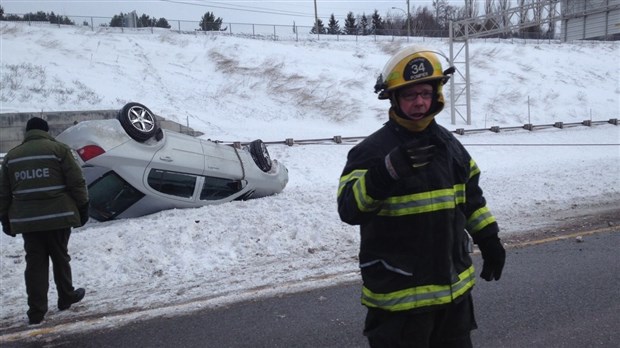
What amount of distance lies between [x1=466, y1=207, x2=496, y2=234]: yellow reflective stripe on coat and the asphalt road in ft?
6.45

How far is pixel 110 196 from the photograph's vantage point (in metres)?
8.49

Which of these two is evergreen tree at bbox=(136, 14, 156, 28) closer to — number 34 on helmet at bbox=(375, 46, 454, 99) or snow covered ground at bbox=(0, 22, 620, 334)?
snow covered ground at bbox=(0, 22, 620, 334)

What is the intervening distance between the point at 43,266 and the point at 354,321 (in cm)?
298

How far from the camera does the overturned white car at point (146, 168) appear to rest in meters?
8.07

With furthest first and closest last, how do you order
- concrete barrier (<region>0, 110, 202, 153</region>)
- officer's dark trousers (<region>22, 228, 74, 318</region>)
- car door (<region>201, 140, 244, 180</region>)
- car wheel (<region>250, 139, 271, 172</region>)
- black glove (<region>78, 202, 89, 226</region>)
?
concrete barrier (<region>0, 110, 202, 153</region>) → car wheel (<region>250, 139, 271, 172</region>) → car door (<region>201, 140, 244, 180</region>) → black glove (<region>78, 202, 89, 226</region>) → officer's dark trousers (<region>22, 228, 74, 318</region>)

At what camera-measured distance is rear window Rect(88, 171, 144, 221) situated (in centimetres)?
826

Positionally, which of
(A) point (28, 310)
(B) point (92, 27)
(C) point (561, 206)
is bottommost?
(C) point (561, 206)

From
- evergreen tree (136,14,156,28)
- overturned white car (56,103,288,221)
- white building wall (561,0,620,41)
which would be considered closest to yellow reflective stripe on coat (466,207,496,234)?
overturned white car (56,103,288,221)

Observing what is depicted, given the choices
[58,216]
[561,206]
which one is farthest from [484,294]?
[561,206]

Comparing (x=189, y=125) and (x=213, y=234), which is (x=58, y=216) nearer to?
(x=213, y=234)

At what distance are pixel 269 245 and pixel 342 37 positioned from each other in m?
37.1

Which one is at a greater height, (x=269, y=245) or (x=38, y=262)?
(x=38, y=262)

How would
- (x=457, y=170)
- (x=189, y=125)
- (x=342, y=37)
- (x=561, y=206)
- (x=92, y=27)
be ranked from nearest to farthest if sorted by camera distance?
(x=457, y=170) < (x=561, y=206) < (x=189, y=125) < (x=92, y=27) < (x=342, y=37)

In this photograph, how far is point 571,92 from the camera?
35688mm
